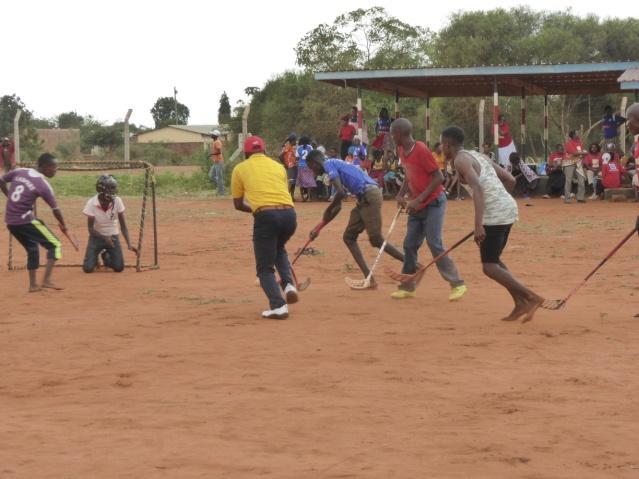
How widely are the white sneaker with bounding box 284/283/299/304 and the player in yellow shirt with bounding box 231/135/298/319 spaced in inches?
9.2

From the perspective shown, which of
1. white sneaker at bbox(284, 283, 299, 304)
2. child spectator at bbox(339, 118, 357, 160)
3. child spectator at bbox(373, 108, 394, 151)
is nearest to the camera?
white sneaker at bbox(284, 283, 299, 304)

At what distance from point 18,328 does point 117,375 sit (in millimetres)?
2547

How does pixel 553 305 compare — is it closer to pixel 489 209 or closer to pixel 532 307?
pixel 532 307

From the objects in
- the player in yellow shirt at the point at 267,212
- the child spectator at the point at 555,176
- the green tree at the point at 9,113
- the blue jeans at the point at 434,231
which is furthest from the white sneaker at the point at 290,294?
the green tree at the point at 9,113

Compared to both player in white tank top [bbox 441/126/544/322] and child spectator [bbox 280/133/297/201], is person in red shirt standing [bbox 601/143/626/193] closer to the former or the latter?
child spectator [bbox 280/133/297/201]

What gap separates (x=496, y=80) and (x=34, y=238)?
1818cm

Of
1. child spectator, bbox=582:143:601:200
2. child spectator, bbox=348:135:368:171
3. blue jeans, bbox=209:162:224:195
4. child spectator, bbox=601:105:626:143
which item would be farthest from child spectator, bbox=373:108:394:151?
blue jeans, bbox=209:162:224:195

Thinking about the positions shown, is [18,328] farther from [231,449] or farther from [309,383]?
[231,449]

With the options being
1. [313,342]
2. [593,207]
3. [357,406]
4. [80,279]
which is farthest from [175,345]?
[593,207]

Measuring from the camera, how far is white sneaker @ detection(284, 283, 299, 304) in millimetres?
10266

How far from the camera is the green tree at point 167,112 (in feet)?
365

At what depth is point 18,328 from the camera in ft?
32.0

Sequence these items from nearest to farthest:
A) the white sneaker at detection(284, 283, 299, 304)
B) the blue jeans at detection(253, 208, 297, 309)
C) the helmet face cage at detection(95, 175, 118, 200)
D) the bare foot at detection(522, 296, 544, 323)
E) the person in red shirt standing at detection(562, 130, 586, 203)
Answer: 1. the bare foot at detection(522, 296, 544, 323)
2. the blue jeans at detection(253, 208, 297, 309)
3. the white sneaker at detection(284, 283, 299, 304)
4. the helmet face cage at detection(95, 175, 118, 200)
5. the person in red shirt standing at detection(562, 130, 586, 203)

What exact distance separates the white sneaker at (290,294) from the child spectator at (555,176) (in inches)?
674
